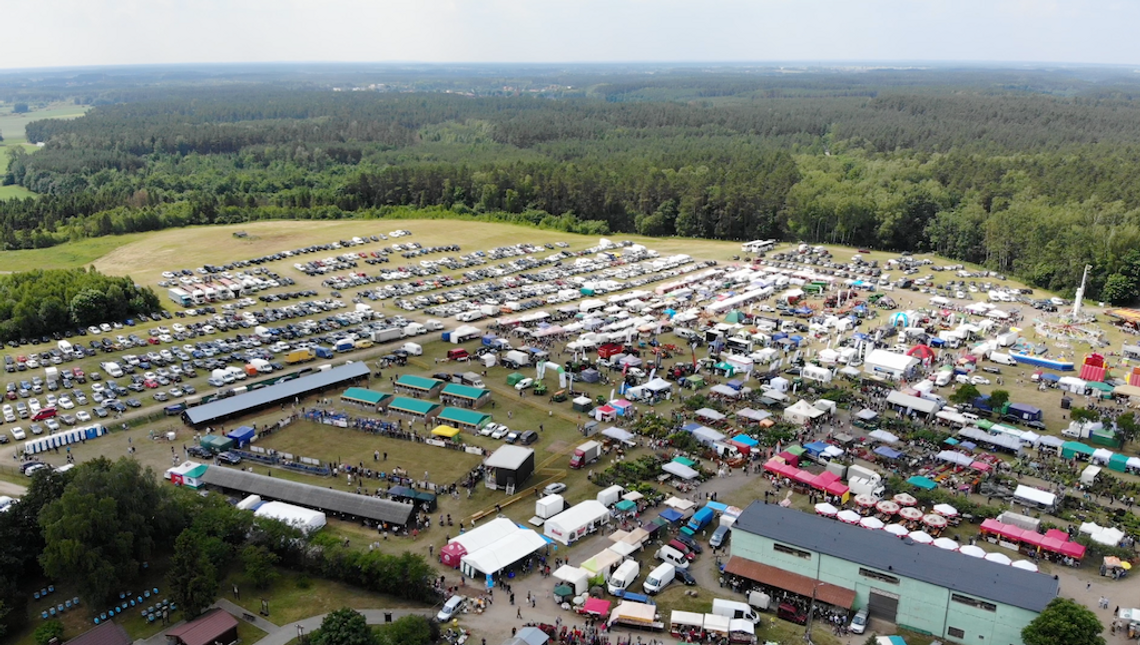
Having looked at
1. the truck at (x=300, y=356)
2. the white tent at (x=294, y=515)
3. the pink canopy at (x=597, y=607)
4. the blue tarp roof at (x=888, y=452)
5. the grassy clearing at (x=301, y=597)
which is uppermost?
the white tent at (x=294, y=515)

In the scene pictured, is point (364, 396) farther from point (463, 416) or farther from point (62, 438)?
point (62, 438)

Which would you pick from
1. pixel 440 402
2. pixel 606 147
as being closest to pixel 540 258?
pixel 440 402

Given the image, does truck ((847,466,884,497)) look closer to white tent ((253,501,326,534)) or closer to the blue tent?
white tent ((253,501,326,534))

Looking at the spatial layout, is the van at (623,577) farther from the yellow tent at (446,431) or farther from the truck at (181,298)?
the truck at (181,298)

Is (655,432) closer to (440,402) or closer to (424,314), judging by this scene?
(440,402)

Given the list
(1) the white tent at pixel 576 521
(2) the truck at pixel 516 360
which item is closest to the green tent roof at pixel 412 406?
(2) the truck at pixel 516 360

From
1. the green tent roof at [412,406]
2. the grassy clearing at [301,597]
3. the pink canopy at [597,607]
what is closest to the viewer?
the pink canopy at [597,607]

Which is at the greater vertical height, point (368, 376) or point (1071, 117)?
point (1071, 117)
